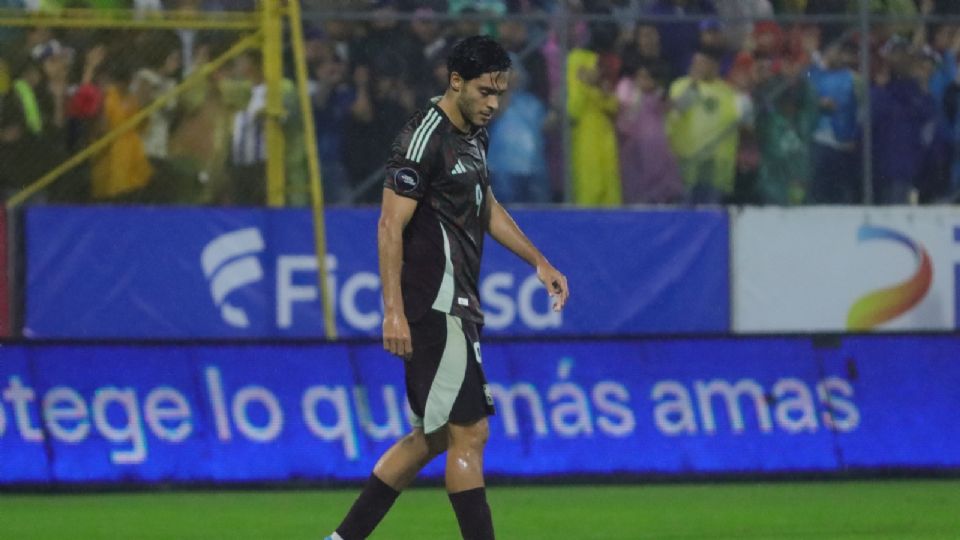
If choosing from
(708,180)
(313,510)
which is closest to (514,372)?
(313,510)

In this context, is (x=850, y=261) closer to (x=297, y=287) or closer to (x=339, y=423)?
(x=297, y=287)

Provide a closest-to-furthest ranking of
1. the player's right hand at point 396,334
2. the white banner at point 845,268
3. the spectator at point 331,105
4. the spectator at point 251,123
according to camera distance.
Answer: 1. the player's right hand at point 396,334
2. the spectator at point 251,123
3. the spectator at point 331,105
4. the white banner at point 845,268

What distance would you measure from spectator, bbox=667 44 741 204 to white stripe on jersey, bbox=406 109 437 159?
329 inches

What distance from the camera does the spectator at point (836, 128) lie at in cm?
1482

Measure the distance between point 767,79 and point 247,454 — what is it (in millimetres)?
6409

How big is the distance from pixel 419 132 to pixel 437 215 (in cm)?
31

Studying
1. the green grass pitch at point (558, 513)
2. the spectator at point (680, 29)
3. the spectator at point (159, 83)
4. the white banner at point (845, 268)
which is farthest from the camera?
the white banner at point (845, 268)

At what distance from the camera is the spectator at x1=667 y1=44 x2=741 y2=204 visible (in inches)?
576

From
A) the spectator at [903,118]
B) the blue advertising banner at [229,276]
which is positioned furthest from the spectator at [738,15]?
the blue advertising banner at [229,276]

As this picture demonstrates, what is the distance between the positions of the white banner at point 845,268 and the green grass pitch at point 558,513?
4.31m

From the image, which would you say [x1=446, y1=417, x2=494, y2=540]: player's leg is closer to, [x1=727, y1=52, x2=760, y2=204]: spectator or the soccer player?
the soccer player

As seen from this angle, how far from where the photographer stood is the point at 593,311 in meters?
14.5

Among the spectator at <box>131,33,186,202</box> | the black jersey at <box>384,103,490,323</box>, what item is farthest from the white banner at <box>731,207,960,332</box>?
the black jersey at <box>384,103,490,323</box>

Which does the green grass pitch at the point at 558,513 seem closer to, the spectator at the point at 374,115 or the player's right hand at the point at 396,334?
the player's right hand at the point at 396,334
